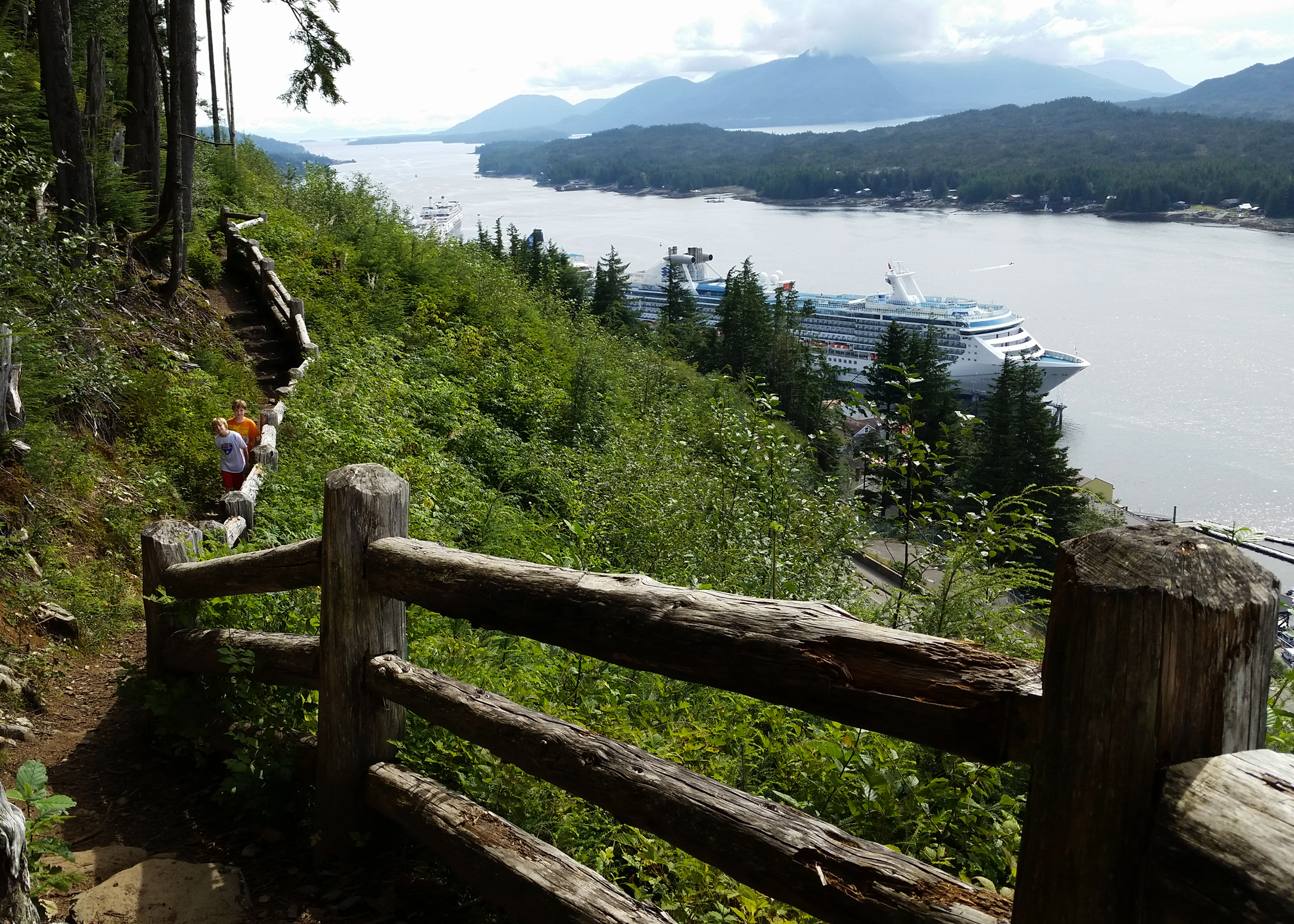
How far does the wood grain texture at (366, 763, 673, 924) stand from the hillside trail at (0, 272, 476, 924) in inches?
9.5

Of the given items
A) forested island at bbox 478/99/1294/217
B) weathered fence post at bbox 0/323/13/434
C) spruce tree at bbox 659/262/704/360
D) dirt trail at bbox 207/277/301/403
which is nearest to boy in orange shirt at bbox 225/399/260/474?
weathered fence post at bbox 0/323/13/434

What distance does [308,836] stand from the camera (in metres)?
3.27

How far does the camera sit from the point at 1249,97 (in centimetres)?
18250

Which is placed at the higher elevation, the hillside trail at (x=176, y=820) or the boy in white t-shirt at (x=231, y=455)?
the boy in white t-shirt at (x=231, y=455)

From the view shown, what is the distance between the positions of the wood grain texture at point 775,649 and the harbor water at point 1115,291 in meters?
29.5

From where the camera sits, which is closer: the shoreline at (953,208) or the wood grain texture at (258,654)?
the wood grain texture at (258,654)

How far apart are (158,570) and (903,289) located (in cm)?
5605

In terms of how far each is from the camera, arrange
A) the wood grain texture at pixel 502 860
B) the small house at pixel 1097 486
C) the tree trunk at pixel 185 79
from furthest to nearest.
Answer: the small house at pixel 1097 486 < the tree trunk at pixel 185 79 < the wood grain texture at pixel 502 860

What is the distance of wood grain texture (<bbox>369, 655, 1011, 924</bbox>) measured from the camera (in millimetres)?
1621

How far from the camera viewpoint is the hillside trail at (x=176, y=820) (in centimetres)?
289

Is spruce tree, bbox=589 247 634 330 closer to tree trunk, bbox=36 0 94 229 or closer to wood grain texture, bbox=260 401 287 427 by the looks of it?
tree trunk, bbox=36 0 94 229

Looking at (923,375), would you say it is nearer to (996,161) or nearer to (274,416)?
(274,416)

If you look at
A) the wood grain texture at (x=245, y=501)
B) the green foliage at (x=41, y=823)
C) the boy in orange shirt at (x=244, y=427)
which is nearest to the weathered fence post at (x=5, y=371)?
the wood grain texture at (x=245, y=501)

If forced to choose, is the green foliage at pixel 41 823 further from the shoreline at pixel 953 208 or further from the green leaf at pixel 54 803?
the shoreline at pixel 953 208
